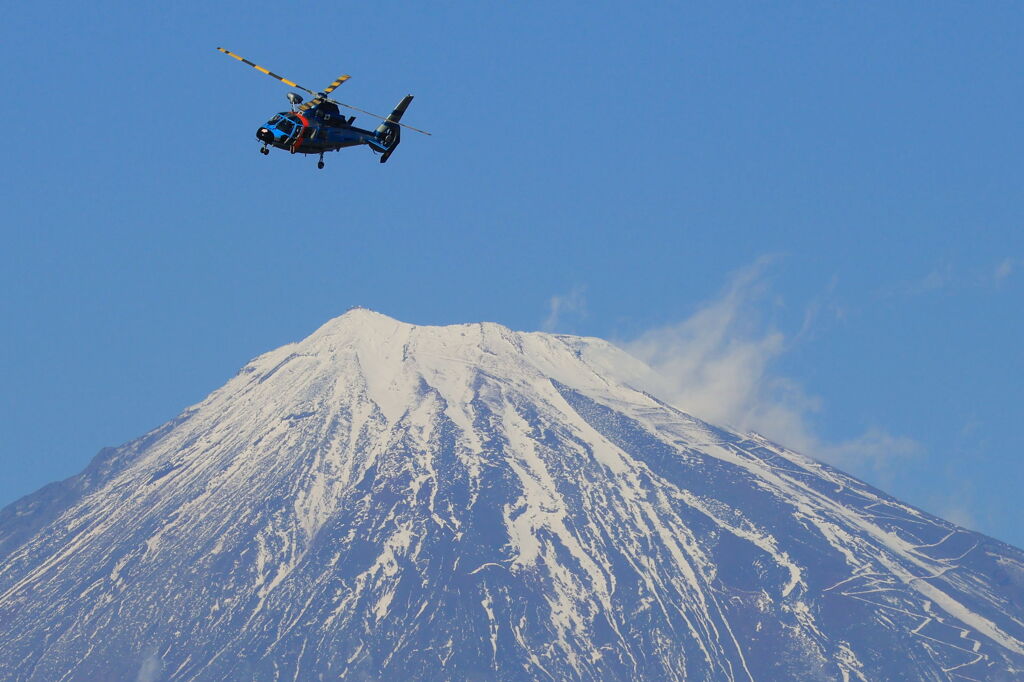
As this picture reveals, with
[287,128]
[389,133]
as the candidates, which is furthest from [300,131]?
[389,133]

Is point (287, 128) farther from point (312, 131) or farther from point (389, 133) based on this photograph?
point (389, 133)

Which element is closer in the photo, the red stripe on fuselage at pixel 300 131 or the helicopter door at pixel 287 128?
the helicopter door at pixel 287 128

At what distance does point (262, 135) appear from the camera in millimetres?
119438

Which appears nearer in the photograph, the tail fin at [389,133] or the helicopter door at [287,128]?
the helicopter door at [287,128]

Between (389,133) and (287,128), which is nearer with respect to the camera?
(287,128)

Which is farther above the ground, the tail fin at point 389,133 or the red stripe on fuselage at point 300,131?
the tail fin at point 389,133

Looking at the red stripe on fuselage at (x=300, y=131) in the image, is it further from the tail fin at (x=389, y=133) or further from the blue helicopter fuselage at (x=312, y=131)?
the tail fin at (x=389, y=133)

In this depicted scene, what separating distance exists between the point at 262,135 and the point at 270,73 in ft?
13.5

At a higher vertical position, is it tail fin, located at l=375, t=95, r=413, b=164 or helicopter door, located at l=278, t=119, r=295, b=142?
tail fin, located at l=375, t=95, r=413, b=164

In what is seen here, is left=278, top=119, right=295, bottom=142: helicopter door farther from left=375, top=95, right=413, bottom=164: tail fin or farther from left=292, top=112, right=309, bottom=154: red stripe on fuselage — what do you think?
left=375, top=95, right=413, bottom=164: tail fin

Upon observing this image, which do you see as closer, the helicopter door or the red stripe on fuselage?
the helicopter door

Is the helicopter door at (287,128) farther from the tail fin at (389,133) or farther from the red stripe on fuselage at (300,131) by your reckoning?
the tail fin at (389,133)

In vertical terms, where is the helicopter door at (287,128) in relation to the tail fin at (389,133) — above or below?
below

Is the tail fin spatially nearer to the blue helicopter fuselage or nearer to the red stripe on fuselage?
the blue helicopter fuselage
